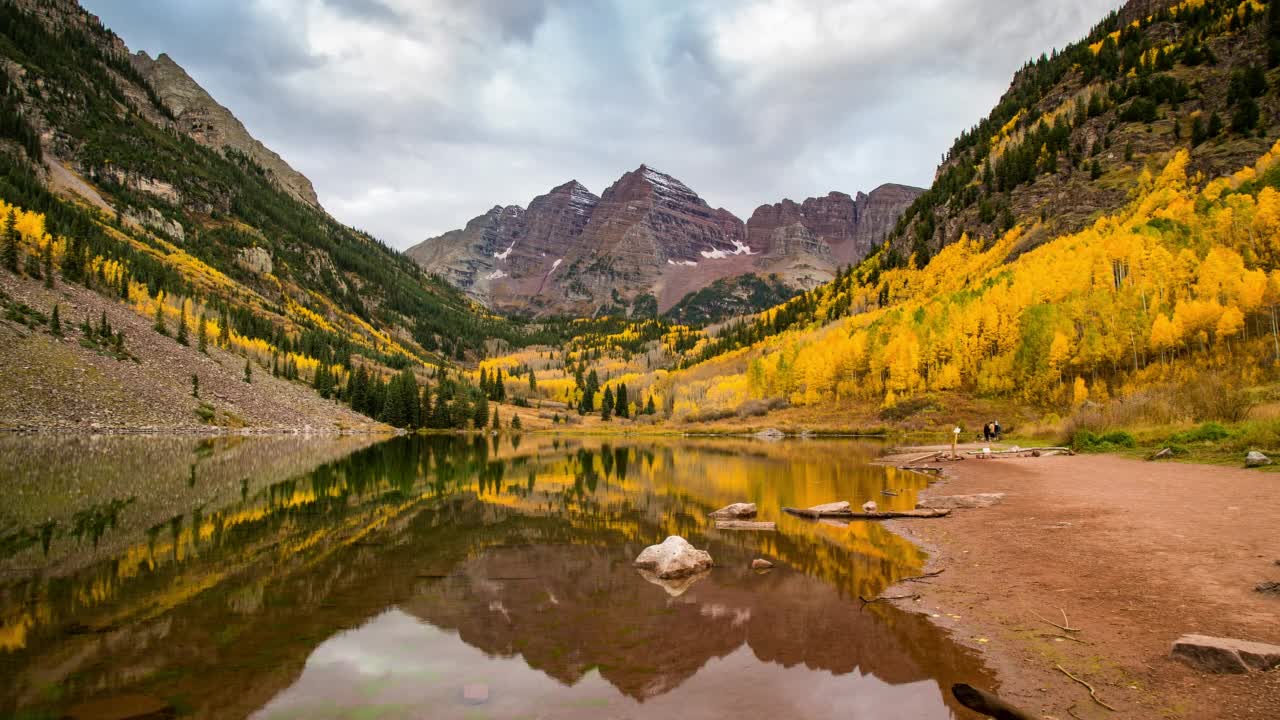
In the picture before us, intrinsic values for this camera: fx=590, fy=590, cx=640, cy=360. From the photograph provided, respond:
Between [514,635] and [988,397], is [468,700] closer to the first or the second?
[514,635]

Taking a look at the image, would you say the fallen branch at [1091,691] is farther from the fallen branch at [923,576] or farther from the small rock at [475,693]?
the small rock at [475,693]

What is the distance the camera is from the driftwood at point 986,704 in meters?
5.94

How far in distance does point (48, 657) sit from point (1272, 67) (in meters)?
147

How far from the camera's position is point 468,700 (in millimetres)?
7324

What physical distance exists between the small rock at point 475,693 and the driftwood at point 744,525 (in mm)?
11975

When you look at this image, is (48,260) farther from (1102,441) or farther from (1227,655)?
(1102,441)

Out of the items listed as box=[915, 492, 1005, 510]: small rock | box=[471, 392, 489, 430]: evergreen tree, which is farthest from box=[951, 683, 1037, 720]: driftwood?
box=[471, 392, 489, 430]: evergreen tree

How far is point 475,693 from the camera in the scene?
7.51 m

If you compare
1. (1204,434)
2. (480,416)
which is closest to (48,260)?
(480,416)

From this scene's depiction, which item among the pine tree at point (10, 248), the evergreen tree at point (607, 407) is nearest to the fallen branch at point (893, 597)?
the pine tree at point (10, 248)

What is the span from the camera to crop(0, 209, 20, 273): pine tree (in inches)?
2894

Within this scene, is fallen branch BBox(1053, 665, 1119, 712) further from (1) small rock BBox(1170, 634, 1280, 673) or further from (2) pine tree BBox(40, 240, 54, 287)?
(2) pine tree BBox(40, 240, 54, 287)

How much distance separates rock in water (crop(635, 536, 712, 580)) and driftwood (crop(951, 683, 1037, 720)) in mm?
6701

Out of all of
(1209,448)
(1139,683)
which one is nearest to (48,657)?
(1139,683)
